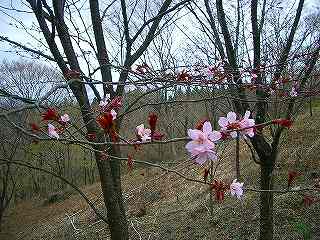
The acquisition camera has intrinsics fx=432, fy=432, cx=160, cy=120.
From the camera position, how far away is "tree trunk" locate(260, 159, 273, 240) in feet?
17.7

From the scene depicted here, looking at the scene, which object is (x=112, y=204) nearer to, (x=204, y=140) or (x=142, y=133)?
(x=142, y=133)

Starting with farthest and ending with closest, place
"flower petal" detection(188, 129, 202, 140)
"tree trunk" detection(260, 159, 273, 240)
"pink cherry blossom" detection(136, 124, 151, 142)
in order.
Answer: "tree trunk" detection(260, 159, 273, 240)
"pink cherry blossom" detection(136, 124, 151, 142)
"flower petal" detection(188, 129, 202, 140)

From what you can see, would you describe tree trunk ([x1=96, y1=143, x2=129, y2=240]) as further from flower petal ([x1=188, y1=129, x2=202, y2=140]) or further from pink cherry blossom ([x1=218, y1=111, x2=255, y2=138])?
flower petal ([x1=188, y1=129, x2=202, y2=140])

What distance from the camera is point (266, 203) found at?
18.7ft

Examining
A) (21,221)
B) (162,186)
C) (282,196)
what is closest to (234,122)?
(282,196)

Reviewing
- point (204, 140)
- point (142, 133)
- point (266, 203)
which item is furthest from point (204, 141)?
point (266, 203)

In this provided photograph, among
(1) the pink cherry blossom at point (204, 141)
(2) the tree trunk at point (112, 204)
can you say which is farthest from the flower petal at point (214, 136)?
(2) the tree trunk at point (112, 204)

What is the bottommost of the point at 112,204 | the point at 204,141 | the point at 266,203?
the point at 266,203

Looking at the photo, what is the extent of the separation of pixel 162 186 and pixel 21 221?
31.3 feet

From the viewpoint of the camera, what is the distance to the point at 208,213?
10.1m

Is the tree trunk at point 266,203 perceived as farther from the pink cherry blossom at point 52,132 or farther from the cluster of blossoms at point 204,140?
the cluster of blossoms at point 204,140

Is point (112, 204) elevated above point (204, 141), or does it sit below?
below

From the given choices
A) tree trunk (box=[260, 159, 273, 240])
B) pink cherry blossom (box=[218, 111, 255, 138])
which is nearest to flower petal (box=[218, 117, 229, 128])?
pink cherry blossom (box=[218, 111, 255, 138])

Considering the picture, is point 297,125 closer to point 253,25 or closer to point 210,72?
point 253,25
